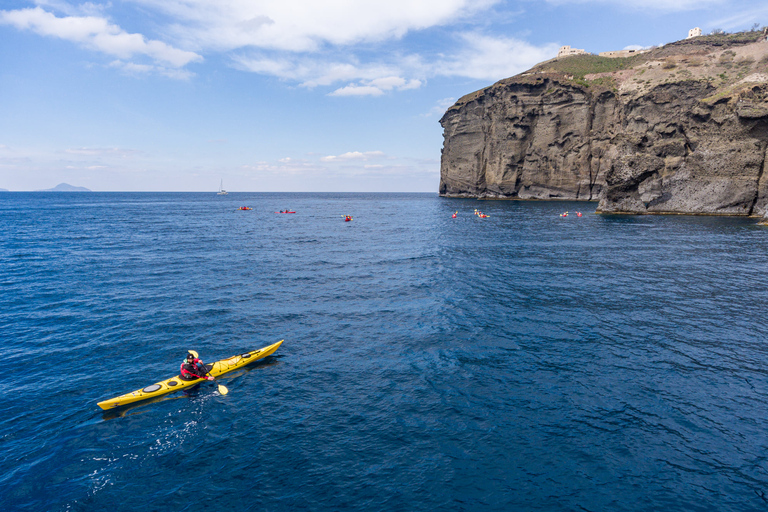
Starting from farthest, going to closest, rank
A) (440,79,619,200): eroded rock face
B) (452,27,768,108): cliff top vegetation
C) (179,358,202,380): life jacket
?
(440,79,619,200): eroded rock face
(452,27,768,108): cliff top vegetation
(179,358,202,380): life jacket

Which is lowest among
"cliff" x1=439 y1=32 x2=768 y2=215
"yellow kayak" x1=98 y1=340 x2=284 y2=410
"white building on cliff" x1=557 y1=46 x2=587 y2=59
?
"yellow kayak" x1=98 y1=340 x2=284 y2=410

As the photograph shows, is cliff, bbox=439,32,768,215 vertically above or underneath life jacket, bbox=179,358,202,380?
above

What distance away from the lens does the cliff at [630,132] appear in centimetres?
7175

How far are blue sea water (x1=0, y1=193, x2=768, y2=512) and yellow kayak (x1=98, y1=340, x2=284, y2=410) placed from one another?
482 millimetres

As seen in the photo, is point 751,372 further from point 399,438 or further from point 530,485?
point 399,438

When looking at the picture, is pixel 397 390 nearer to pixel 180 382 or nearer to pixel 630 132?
pixel 180 382

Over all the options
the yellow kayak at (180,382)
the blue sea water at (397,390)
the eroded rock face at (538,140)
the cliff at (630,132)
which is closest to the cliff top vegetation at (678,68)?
the cliff at (630,132)

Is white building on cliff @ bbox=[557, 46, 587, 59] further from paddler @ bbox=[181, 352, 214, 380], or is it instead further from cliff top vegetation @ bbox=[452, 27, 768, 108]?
paddler @ bbox=[181, 352, 214, 380]

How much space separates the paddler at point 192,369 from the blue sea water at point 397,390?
73 centimetres

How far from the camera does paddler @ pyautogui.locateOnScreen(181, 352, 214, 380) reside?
18.5 metres

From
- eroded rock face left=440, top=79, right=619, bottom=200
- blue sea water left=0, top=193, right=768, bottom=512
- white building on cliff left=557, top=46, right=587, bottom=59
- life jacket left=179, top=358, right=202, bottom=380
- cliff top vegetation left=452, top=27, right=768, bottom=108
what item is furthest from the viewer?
white building on cliff left=557, top=46, right=587, bottom=59

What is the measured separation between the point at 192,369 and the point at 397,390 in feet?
31.5

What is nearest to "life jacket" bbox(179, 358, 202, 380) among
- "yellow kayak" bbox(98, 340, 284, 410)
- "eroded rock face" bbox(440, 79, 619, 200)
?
"yellow kayak" bbox(98, 340, 284, 410)

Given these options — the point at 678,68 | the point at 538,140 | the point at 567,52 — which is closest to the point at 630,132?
the point at 678,68
